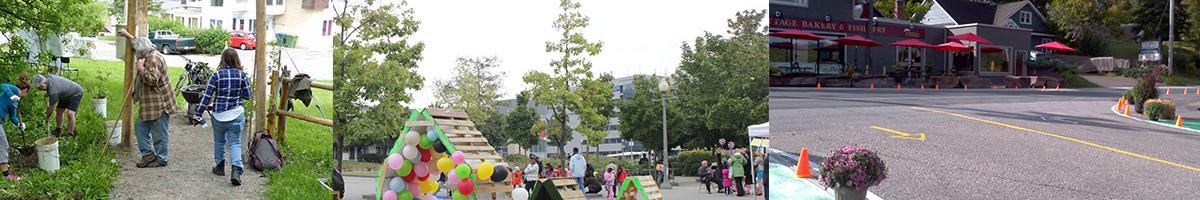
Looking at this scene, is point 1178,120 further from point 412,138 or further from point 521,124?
point 412,138

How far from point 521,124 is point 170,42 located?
2.21 m

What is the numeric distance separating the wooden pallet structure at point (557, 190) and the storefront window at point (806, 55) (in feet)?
38.2

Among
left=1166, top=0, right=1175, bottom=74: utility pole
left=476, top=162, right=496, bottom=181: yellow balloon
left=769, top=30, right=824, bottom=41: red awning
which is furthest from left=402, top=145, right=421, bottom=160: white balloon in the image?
left=769, top=30, right=824, bottom=41: red awning

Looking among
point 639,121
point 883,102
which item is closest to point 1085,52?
point 883,102

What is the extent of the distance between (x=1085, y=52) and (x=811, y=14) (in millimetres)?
4721

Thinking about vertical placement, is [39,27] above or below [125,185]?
above

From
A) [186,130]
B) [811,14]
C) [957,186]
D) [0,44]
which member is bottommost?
[957,186]

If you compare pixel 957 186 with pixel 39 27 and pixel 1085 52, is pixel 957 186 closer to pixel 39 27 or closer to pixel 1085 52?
pixel 1085 52

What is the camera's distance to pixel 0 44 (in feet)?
18.1

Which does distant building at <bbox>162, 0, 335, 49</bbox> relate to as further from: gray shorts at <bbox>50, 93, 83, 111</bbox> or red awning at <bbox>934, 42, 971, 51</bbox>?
red awning at <bbox>934, 42, 971, 51</bbox>

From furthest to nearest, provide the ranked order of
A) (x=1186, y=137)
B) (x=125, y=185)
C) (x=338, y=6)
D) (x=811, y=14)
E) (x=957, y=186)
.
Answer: (x=811, y=14)
(x=957, y=186)
(x=1186, y=137)
(x=125, y=185)
(x=338, y=6)

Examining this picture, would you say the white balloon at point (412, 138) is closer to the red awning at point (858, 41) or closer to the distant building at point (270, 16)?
the distant building at point (270, 16)

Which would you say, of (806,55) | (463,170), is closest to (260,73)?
(463,170)

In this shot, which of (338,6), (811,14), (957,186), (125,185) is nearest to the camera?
(338,6)
